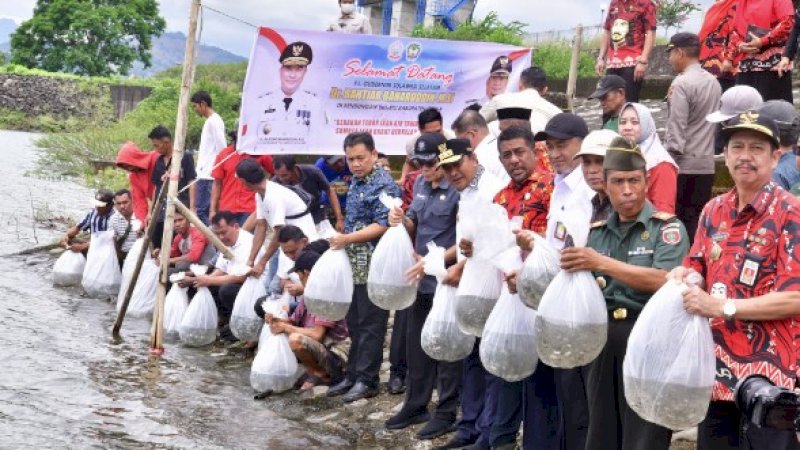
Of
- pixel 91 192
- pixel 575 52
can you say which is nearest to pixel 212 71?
pixel 91 192

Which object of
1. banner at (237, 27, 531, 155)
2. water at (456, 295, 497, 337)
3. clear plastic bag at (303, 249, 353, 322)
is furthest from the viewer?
banner at (237, 27, 531, 155)

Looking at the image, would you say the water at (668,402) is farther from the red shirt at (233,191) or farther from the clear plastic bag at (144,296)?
the clear plastic bag at (144,296)

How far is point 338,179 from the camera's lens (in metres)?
8.77

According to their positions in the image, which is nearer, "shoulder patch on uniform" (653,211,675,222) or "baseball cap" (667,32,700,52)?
"shoulder patch on uniform" (653,211,675,222)

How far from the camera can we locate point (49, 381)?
25.6 feet

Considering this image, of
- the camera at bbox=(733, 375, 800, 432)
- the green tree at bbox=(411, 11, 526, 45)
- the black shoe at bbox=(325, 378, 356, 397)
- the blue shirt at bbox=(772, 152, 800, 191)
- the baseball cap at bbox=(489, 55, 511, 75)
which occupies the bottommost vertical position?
the black shoe at bbox=(325, 378, 356, 397)

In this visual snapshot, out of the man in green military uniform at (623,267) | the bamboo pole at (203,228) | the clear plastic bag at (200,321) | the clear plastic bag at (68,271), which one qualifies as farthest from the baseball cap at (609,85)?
the clear plastic bag at (68,271)

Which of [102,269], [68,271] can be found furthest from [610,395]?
[68,271]

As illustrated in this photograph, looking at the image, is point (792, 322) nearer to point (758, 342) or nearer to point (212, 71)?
point (758, 342)

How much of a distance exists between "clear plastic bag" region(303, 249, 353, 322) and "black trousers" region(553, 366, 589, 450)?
237cm

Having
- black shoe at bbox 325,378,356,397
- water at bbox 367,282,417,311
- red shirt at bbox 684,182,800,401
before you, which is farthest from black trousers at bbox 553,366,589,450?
black shoe at bbox 325,378,356,397

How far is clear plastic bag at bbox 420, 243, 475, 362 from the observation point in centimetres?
572

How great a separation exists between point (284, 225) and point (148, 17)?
64799 mm

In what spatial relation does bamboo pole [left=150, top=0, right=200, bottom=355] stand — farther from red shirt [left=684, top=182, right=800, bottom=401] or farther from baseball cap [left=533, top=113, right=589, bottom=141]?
red shirt [left=684, top=182, right=800, bottom=401]
